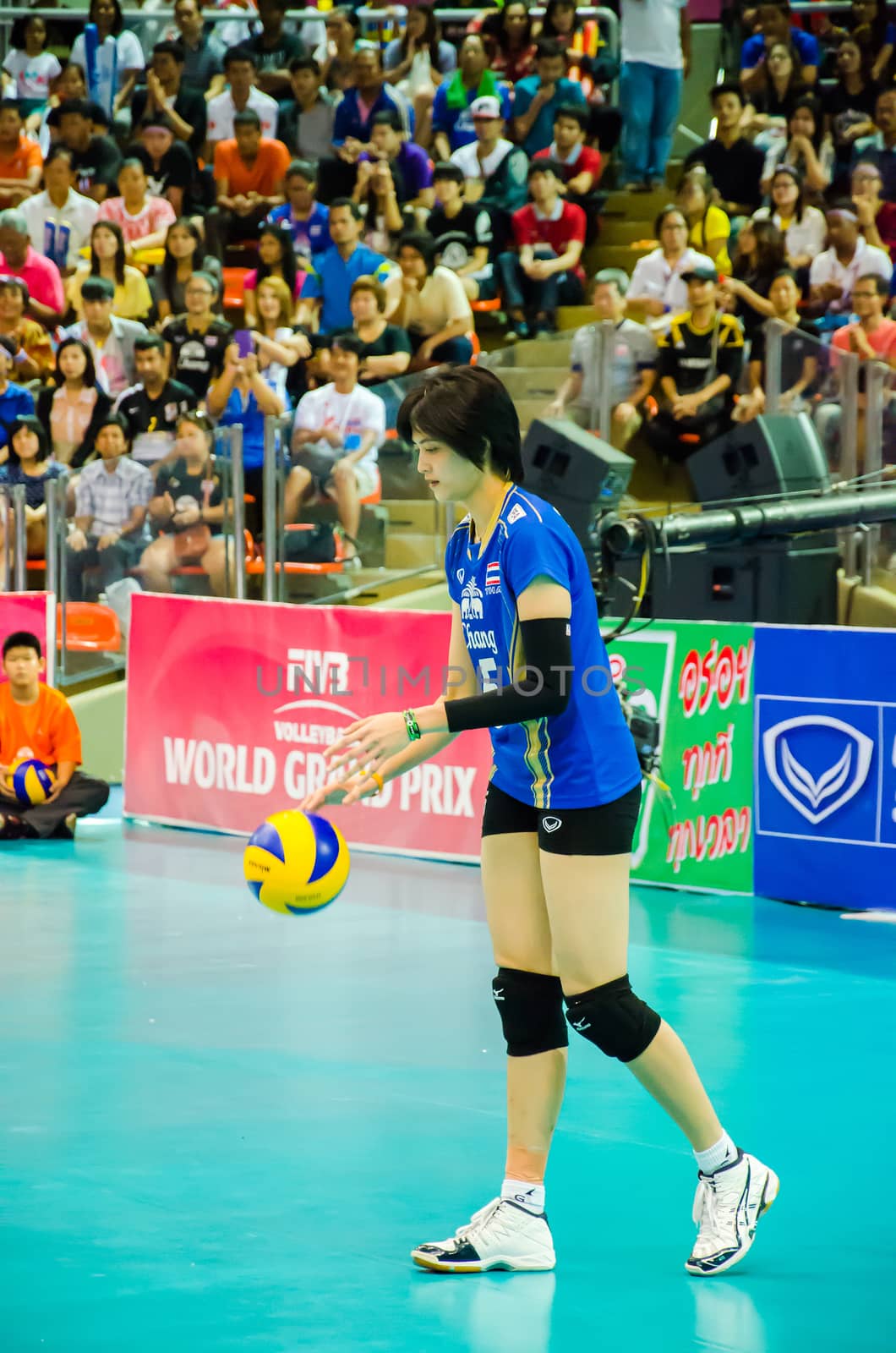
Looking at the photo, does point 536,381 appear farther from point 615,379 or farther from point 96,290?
point 96,290

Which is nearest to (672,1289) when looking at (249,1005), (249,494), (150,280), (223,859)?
(249,1005)

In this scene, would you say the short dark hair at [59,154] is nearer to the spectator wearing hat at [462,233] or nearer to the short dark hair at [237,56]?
the short dark hair at [237,56]

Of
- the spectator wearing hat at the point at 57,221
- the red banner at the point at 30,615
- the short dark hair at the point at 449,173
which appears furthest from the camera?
the spectator wearing hat at the point at 57,221

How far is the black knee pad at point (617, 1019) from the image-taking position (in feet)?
14.2

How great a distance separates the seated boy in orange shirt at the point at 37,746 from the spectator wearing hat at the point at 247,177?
683cm

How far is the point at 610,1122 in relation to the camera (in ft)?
19.2

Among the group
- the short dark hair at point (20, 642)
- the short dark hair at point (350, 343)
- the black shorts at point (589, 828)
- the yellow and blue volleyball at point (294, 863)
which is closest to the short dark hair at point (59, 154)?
the short dark hair at point (350, 343)

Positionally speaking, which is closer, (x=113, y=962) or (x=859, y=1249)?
(x=859, y=1249)

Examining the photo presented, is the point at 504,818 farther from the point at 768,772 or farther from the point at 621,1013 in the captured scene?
the point at 768,772

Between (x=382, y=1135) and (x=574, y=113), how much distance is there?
12.7 m

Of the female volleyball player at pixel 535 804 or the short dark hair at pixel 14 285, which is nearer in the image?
the female volleyball player at pixel 535 804

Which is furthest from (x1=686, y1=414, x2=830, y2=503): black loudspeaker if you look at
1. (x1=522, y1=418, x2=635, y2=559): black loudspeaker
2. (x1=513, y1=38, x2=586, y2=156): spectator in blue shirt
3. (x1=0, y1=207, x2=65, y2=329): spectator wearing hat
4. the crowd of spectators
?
(x1=0, y1=207, x2=65, y2=329): spectator wearing hat

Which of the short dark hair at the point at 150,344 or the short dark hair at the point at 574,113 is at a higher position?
the short dark hair at the point at 574,113

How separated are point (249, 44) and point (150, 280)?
12.9 ft
